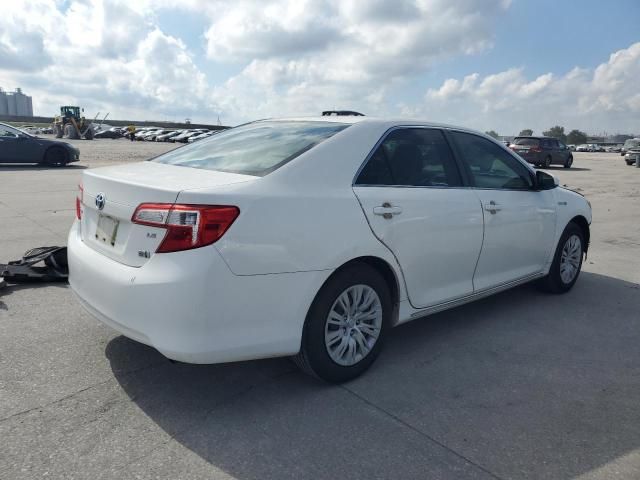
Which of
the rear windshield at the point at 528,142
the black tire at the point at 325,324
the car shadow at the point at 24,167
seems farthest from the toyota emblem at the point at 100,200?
the rear windshield at the point at 528,142

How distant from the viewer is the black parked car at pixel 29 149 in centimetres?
1698

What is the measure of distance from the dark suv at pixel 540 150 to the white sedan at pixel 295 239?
906 inches

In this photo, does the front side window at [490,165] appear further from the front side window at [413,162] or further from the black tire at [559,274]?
the black tire at [559,274]

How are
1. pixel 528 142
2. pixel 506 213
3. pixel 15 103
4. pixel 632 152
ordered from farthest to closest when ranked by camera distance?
pixel 15 103 < pixel 632 152 < pixel 528 142 < pixel 506 213

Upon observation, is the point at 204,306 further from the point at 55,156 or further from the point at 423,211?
the point at 55,156

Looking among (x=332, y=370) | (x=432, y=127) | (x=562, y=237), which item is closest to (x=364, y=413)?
(x=332, y=370)

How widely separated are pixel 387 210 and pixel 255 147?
3.17ft

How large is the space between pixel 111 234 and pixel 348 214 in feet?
4.49

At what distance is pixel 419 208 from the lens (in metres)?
3.63

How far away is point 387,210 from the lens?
11.2 ft

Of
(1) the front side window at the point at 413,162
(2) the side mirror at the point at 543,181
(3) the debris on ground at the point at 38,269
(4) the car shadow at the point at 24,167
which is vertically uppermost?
(1) the front side window at the point at 413,162

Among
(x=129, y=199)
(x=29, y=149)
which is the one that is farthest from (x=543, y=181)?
(x=29, y=149)

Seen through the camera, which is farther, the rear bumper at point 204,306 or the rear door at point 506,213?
the rear door at point 506,213

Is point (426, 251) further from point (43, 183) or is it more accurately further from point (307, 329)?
point (43, 183)
